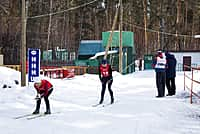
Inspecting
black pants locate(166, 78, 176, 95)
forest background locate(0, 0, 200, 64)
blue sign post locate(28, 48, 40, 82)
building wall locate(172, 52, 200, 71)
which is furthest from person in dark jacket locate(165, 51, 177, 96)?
forest background locate(0, 0, 200, 64)

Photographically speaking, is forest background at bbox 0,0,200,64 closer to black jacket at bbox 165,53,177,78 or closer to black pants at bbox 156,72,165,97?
black jacket at bbox 165,53,177,78

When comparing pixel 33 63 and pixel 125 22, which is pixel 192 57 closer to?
pixel 125 22

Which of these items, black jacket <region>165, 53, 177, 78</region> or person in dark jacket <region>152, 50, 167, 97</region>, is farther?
black jacket <region>165, 53, 177, 78</region>

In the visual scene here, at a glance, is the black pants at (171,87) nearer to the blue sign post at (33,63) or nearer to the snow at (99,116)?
the snow at (99,116)

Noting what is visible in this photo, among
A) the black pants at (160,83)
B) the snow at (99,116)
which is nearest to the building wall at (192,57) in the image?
the black pants at (160,83)

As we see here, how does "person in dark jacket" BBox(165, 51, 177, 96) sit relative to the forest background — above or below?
below

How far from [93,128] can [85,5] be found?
5425 centimetres

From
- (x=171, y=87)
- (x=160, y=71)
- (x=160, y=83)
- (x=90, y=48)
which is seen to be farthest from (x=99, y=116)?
(x=90, y=48)

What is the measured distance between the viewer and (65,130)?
9.01 meters

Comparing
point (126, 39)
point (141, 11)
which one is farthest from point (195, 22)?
point (126, 39)

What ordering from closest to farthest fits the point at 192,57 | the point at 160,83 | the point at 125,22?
the point at 160,83
the point at 192,57
the point at 125,22

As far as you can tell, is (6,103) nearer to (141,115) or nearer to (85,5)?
(141,115)

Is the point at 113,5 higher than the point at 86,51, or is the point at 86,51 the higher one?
the point at 113,5

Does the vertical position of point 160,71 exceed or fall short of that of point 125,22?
it falls short
